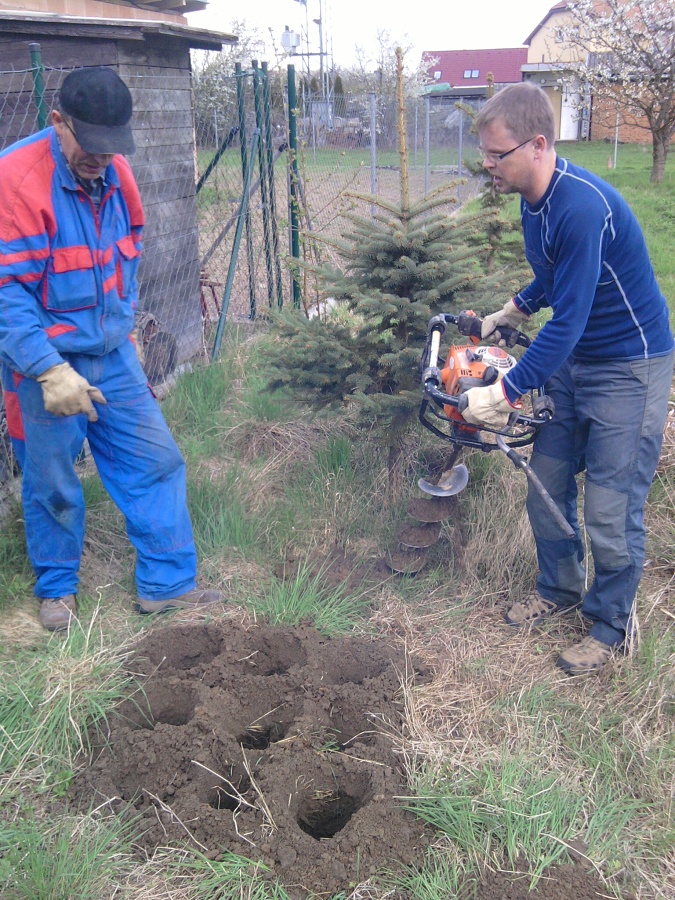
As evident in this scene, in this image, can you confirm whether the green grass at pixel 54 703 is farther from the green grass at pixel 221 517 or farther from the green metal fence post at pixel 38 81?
the green metal fence post at pixel 38 81

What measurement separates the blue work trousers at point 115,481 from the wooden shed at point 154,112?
5.48 ft

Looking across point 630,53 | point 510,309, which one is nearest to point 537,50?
point 630,53

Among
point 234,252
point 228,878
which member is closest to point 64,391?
point 228,878

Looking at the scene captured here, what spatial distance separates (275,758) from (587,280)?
191 centimetres

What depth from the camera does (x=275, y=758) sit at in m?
2.69

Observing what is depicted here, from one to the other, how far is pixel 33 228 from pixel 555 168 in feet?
6.15

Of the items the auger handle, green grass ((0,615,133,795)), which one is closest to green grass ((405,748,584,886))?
the auger handle

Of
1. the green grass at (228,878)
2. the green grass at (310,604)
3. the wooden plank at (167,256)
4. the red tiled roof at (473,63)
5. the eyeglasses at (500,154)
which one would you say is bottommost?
the green grass at (228,878)

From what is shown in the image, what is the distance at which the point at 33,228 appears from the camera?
2906 mm

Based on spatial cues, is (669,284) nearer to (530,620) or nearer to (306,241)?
(306,241)

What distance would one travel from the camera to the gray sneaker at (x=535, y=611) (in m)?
3.47

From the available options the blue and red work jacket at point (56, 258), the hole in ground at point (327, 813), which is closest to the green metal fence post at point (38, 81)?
the blue and red work jacket at point (56, 258)

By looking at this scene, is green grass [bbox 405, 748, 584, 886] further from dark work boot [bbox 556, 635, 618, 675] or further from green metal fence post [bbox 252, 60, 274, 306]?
green metal fence post [bbox 252, 60, 274, 306]

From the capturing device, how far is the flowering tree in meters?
14.7
